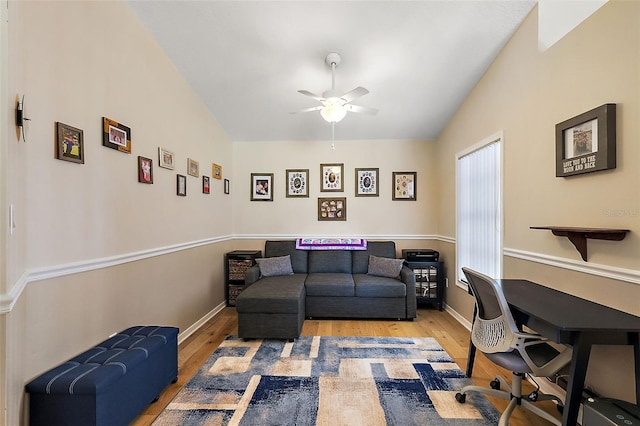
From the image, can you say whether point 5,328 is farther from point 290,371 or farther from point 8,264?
point 290,371

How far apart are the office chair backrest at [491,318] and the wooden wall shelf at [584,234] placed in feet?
1.96

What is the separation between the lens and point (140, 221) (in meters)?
2.52

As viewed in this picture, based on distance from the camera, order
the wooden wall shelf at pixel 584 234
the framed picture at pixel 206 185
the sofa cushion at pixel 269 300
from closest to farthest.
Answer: the wooden wall shelf at pixel 584 234
the sofa cushion at pixel 269 300
the framed picture at pixel 206 185

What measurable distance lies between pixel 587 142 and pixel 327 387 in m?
2.52

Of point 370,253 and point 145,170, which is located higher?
point 145,170

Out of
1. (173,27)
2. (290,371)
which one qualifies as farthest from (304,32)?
(290,371)

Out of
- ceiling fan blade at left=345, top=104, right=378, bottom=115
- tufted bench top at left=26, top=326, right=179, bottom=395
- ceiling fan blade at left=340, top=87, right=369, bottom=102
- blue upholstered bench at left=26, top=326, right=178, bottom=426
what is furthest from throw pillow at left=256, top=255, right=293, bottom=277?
ceiling fan blade at left=340, top=87, right=369, bottom=102

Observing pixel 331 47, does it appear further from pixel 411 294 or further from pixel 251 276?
pixel 411 294

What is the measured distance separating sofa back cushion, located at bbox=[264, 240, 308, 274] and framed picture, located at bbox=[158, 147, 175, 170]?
6.66 feet

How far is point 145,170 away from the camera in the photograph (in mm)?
2576

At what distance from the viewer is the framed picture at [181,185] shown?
10.3 feet

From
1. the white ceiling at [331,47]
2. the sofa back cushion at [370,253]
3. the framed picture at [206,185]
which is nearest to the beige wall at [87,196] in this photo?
the white ceiling at [331,47]

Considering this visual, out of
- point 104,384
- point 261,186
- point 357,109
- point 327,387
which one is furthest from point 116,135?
point 261,186

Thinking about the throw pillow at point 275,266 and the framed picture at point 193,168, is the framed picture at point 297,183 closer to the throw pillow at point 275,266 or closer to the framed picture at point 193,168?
the throw pillow at point 275,266
